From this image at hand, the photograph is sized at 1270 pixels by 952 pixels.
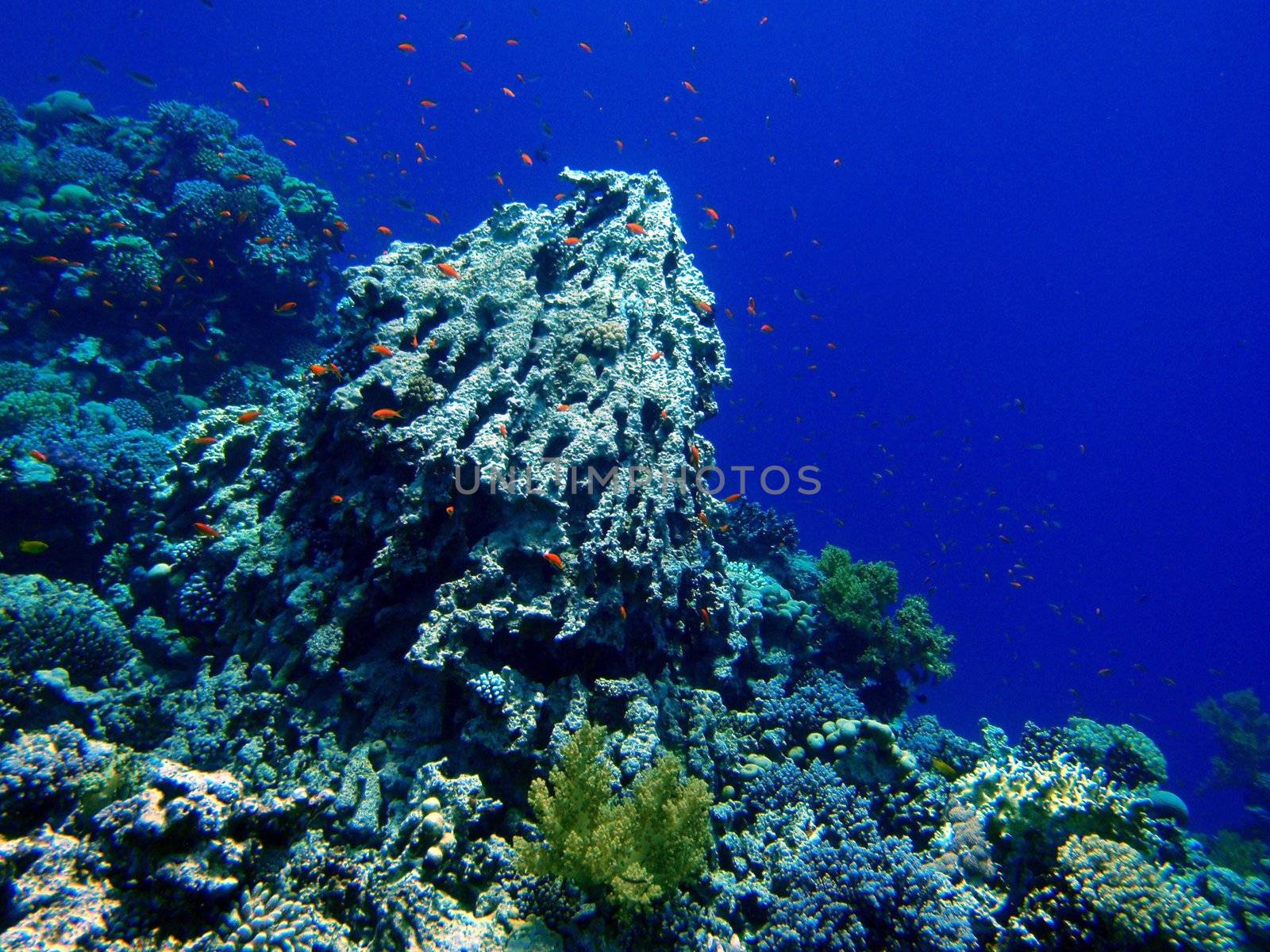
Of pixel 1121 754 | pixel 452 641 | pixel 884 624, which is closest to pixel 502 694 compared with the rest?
pixel 452 641

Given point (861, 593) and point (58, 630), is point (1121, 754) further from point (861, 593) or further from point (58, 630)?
point (58, 630)

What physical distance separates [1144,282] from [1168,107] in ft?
75.1

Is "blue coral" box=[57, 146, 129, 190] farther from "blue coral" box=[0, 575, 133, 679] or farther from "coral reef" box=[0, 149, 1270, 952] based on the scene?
"blue coral" box=[0, 575, 133, 679]

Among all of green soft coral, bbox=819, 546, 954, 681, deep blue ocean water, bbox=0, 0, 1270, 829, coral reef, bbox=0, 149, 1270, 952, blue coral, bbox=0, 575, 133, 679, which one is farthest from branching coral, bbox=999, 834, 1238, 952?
deep blue ocean water, bbox=0, 0, 1270, 829

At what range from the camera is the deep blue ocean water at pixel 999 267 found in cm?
7394

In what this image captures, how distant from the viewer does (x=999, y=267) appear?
8850cm

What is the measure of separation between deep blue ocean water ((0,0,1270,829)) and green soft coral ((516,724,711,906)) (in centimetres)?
6398

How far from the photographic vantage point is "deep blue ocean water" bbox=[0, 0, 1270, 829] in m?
73.9

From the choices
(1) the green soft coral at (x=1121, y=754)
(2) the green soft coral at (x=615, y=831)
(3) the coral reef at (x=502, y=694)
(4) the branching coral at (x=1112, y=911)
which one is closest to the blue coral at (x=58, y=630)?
(3) the coral reef at (x=502, y=694)

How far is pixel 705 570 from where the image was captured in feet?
22.1

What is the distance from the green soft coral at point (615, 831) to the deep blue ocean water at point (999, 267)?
210 feet

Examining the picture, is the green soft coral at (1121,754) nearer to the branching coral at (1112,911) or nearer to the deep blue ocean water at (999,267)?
the branching coral at (1112,911)

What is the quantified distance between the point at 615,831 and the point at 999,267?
108m

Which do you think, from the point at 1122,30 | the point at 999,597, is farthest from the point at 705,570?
the point at 1122,30
